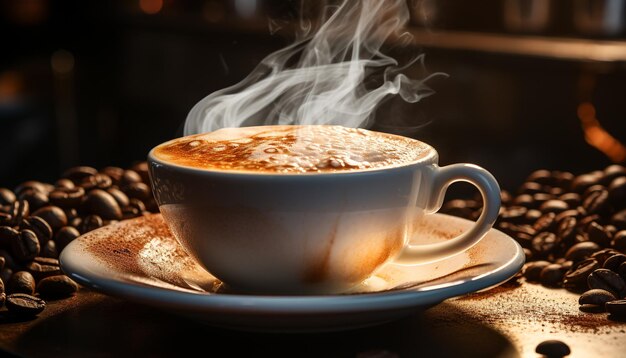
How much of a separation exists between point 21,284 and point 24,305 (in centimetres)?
12

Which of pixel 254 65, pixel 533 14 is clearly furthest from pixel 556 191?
pixel 254 65

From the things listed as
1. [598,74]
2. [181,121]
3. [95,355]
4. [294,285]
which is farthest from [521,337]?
[181,121]

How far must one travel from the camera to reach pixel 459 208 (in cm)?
130

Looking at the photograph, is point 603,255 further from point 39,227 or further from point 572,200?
point 39,227

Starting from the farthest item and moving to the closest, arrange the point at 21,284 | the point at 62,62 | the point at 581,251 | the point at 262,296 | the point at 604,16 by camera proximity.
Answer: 1. the point at 62,62
2. the point at 604,16
3. the point at 581,251
4. the point at 21,284
5. the point at 262,296

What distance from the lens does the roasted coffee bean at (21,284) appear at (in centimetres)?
99

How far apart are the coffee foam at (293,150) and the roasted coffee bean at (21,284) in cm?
22

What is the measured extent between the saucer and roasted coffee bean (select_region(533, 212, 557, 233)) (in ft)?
0.60

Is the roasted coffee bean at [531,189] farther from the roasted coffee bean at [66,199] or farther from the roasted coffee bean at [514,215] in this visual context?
the roasted coffee bean at [66,199]

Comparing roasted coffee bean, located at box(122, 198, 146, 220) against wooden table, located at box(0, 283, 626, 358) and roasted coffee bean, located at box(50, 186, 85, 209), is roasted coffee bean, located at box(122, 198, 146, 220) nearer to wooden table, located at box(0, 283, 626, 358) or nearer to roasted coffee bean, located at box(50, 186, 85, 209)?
roasted coffee bean, located at box(50, 186, 85, 209)

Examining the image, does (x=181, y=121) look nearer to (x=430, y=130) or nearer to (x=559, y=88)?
(x=430, y=130)

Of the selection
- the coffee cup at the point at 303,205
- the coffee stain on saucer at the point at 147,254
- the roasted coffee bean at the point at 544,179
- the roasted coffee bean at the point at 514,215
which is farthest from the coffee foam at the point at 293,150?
the roasted coffee bean at the point at 544,179

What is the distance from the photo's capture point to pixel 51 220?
45.4 inches

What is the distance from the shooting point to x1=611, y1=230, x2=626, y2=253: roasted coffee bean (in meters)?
1.12
